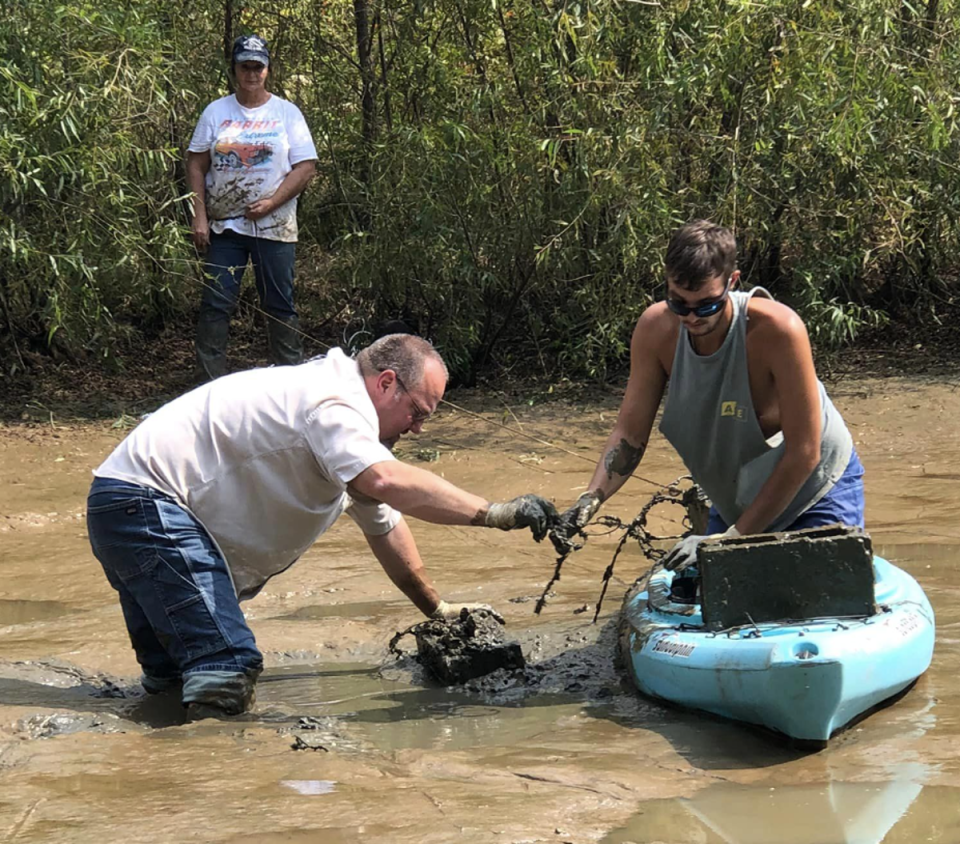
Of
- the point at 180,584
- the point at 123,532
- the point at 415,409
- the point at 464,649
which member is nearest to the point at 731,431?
the point at 415,409

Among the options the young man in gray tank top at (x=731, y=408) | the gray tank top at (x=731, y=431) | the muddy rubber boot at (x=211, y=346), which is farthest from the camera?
the muddy rubber boot at (x=211, y=346)

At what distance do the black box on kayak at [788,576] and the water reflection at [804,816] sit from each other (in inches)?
25.0

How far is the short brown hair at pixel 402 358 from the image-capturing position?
3857 mm

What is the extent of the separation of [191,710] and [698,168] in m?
5.18

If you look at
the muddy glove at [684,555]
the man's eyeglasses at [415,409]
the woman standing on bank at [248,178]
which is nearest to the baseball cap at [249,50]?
the woman standing on bank at [248,178]

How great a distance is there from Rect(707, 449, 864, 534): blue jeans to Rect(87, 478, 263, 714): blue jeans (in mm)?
1749

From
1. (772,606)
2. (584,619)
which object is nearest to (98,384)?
(584,619)

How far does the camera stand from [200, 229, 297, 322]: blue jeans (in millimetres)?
7523

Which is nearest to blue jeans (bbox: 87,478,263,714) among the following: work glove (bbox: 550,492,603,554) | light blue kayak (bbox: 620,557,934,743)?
work glove (bbox: 550,492,603,554)

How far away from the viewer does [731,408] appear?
13.5 feet

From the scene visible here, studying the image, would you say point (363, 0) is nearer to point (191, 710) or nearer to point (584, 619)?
point (584, 619)

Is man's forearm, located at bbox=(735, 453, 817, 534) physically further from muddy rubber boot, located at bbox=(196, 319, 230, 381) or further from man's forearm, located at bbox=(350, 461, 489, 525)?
muddy rubber boot, located at bbox=(196, 319, 230, 381)

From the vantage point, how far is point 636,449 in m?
4.41

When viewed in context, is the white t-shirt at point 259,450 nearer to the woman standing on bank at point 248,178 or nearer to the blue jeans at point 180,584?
the blue jeans at point 180,584
